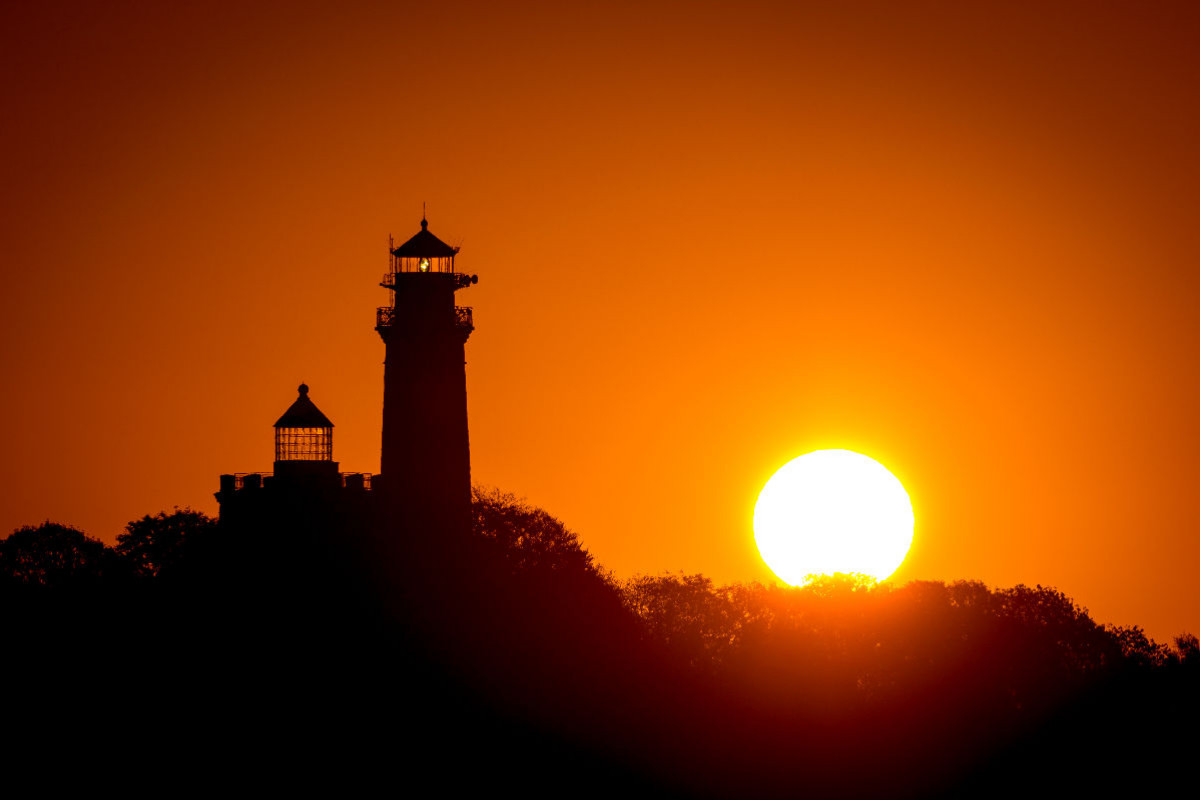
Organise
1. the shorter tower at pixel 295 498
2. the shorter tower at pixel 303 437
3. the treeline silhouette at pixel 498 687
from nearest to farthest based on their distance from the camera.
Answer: the treeline silhouette at pixel 498 687, the shorter tower at pixel 295 498, the shorter tower at pixel 303 437

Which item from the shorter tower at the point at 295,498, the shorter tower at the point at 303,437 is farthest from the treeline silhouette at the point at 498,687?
the shorter tower at the point at 303,437

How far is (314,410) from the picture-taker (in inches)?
3546

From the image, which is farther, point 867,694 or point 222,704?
point 867,694

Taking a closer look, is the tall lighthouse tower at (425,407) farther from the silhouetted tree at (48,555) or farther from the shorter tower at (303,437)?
the silhouetted tree at (48,555)

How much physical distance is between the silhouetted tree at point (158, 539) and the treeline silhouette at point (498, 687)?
4.12 meters

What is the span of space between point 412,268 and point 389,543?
1499cm

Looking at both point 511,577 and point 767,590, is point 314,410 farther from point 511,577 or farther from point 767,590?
point 767,590

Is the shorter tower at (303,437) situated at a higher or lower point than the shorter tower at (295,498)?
higher

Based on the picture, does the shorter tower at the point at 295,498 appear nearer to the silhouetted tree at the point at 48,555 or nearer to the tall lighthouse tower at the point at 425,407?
the tall lighthouse tower at the point at 425,407

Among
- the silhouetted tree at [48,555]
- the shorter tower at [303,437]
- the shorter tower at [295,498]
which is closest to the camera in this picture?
the shorter tower at [295,498]

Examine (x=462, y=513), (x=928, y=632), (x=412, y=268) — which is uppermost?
(x=412, y=268)

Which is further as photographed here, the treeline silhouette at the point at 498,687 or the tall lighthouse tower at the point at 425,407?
the tall lighthouse tower at the point at 425,407

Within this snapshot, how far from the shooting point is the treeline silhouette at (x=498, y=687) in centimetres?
7538

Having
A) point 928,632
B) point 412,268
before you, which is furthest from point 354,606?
point 928,632
